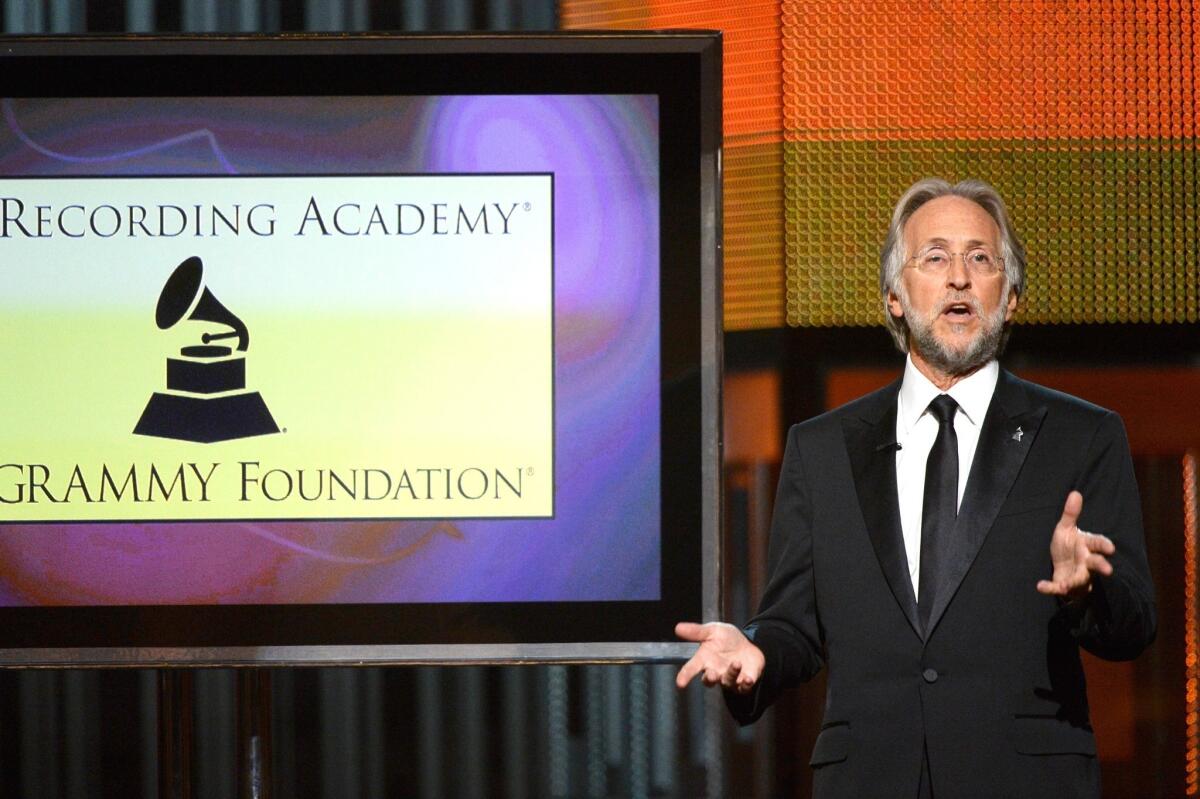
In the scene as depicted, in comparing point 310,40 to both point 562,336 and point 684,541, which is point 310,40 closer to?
point 562,336

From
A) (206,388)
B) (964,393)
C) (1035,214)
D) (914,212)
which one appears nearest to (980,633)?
(964,393)

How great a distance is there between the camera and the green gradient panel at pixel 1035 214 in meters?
2.92

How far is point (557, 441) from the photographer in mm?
2750

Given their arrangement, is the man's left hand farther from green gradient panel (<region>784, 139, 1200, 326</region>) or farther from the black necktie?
green gradient panel (<region>784, 139, 1200, 326</region>)

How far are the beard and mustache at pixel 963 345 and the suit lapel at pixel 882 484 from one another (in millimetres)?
117

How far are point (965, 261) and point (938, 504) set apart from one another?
349 mm

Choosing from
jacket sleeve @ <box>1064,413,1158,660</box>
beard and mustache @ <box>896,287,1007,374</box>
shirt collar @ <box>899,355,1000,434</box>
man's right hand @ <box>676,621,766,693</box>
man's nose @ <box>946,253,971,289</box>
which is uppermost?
man's nose @ <box>946,253,971,289</box>

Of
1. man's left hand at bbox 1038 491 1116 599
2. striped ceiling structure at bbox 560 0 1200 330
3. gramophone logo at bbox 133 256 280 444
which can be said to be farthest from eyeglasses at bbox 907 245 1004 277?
gramophone logo at bbox 133 256 280 444

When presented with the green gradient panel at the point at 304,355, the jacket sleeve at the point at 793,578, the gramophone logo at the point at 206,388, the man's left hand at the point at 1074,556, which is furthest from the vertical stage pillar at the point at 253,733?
the man's left hand at the point at 1074,556

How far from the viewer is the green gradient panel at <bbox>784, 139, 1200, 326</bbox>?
2.92 meters

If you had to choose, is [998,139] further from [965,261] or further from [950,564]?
[950,564]

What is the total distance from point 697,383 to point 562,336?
0.28 meters

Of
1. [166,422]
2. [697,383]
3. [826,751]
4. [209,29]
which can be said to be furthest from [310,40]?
[826,751]

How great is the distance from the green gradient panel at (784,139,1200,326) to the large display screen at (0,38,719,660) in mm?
324
